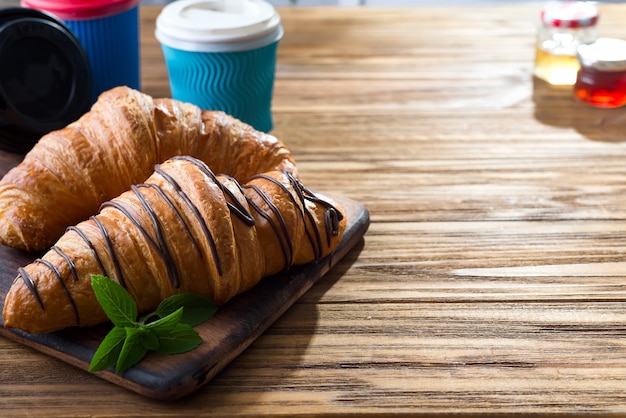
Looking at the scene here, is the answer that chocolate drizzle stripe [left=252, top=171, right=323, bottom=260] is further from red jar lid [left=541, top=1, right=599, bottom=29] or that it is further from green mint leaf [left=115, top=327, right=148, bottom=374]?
red jar lid [left=541, top=1, right=599, bottom=29]

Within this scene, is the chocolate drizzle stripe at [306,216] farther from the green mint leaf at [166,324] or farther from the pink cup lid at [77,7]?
the pink cup lid at [77,7]

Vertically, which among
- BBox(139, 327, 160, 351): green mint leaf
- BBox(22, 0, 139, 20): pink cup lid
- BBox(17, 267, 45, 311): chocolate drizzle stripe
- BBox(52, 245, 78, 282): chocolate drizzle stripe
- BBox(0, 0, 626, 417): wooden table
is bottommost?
BBox(0, 0, 626, 417): wooden table

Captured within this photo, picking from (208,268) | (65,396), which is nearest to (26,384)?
(65,396)

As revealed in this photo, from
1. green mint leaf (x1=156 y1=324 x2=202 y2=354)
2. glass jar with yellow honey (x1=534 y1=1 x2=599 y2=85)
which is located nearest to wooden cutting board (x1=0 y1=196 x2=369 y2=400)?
green mint leaf (x1=156 y1=324 x2=202 y2=354)

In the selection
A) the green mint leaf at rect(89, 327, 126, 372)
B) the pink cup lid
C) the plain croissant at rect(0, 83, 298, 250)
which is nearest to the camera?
the green mint leaf at rect(89, 327, 126, 372)

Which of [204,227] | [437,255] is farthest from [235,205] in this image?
[437,255]

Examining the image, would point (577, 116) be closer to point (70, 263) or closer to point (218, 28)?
point (218, 28)
